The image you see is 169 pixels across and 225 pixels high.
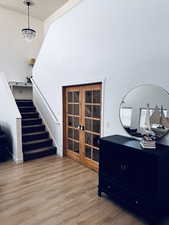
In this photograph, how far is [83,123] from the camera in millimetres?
4062

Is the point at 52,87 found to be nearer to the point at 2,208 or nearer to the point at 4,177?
the point at 4,177

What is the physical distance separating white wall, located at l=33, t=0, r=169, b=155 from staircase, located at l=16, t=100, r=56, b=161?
92cm

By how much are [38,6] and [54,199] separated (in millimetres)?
6434

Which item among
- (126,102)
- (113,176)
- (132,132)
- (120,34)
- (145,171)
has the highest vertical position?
(120,34)

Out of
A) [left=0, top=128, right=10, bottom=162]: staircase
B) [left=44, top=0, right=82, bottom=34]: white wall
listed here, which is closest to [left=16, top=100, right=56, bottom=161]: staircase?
[left=0, top=128, right=10, bottom=162]: staircase

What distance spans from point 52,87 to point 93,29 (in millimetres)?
2118

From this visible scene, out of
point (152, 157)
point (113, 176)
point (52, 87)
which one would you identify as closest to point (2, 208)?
point (113, 176)

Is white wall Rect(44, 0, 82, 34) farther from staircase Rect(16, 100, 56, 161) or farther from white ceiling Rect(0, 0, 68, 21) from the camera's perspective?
staircase Rect(16, 100, 56, 161)

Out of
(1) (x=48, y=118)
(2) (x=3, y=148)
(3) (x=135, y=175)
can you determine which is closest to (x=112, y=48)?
(3) (x=135, y=175)

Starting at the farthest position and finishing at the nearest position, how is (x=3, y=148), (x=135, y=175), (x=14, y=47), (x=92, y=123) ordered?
(x=14, y=47)
(x=3, y=148)
(x=92, y=123)
(x=135, y=175)

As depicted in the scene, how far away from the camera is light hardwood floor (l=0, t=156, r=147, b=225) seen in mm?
2264

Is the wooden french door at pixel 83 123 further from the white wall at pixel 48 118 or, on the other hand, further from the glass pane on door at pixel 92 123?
the white wall at pixel 48 118

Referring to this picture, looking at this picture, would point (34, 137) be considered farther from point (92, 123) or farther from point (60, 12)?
point (60, 12)

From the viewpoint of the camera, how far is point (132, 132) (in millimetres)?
2863
